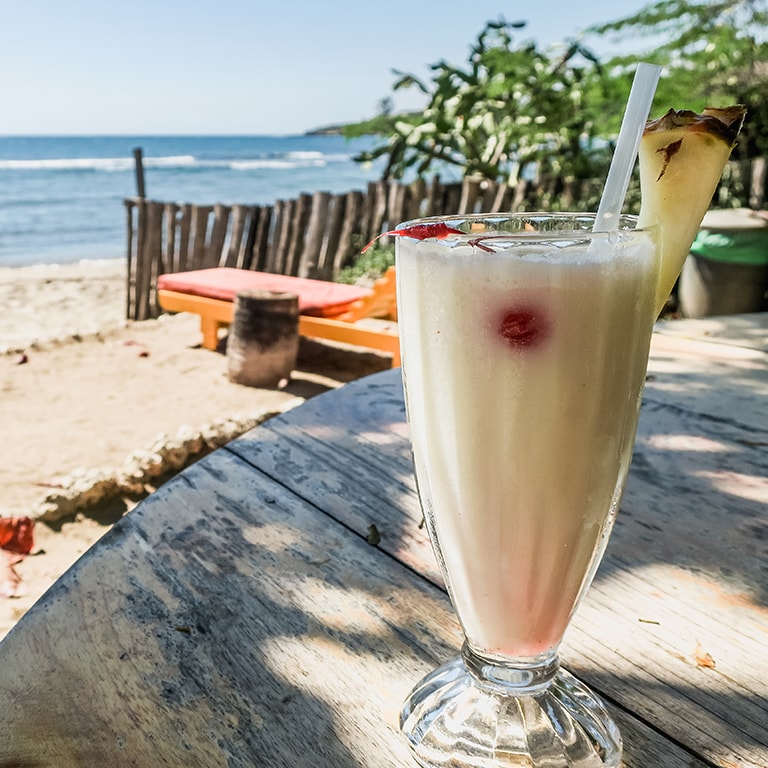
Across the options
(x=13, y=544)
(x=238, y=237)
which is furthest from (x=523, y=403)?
(x=238, y=237)

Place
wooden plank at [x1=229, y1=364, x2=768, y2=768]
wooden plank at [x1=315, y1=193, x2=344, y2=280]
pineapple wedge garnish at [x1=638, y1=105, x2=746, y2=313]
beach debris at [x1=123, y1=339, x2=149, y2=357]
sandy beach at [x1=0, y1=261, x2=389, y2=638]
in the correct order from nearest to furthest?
pineapple wedge garnish at [x1=638, y1=105, x2=746, y2=313]
wooden plank at [x1=229, y1=364, x2=768, y2=768]
sandy beach at [x1=0, y1=261, x2=389, y2=638]
beach debris at [x1=123, y1=339, x2=149, y2=357]
wooden plank at [x1=315, y1=193, x2=344, y2=280]

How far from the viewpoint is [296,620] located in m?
0.81

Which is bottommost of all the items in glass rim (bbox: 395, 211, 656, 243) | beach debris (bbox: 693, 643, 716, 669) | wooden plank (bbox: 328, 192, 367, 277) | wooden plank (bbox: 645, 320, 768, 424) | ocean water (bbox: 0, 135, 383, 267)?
ocean water (bbox: 0, 135, 383, 267)

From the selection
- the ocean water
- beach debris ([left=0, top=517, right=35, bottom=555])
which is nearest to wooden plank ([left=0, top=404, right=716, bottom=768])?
beach debris ([left=0, top=517, right=35, bottom=555])

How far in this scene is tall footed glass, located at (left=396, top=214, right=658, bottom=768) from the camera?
2.05 feet

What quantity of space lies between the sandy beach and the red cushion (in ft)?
1.52

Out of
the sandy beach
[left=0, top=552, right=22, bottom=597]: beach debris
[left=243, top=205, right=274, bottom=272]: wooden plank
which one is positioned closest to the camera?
[left=0, top=552, right=22, bottom=597]: beach debris

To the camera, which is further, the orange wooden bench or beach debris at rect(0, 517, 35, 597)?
the orange wooden bench

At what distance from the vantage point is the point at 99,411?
15.4ft

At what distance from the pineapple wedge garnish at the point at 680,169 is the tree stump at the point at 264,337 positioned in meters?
4.31

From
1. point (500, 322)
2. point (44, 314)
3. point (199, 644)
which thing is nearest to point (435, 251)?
point (500, 322)

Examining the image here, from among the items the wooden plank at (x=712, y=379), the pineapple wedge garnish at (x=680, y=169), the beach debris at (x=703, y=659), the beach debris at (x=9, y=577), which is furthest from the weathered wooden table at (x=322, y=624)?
the beach debris at (x=9, y=577)

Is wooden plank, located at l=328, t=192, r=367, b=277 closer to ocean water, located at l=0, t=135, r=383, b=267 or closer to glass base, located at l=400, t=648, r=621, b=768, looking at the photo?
ocean water, located at l=0, t=135, r=383, b=267

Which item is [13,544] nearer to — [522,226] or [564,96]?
[522,226]
